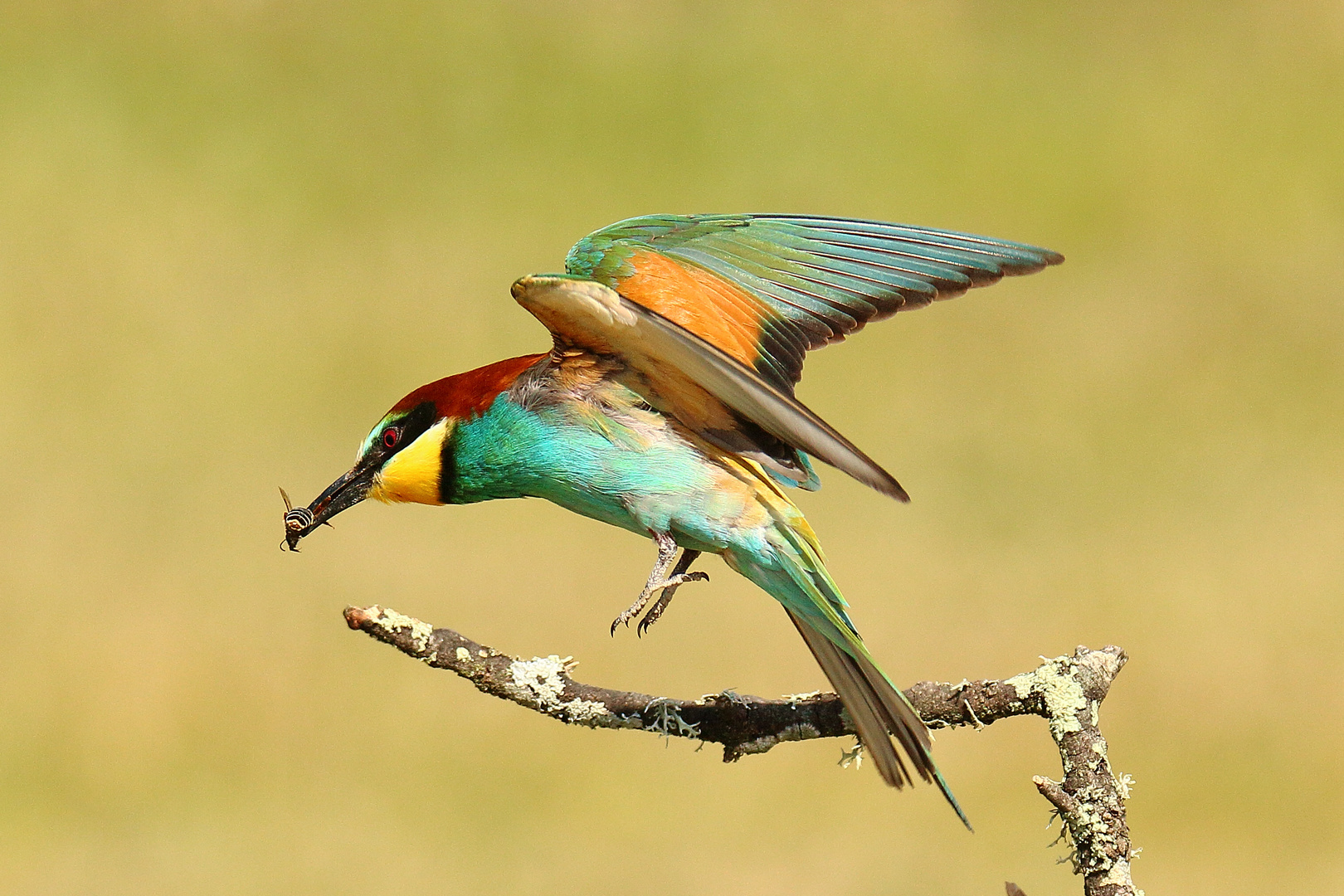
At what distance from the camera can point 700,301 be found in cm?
108

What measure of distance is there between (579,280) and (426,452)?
28 centimetres

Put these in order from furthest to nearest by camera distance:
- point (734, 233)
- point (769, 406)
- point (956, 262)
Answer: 1. point (734, 233)
2. point (956, 262)
3. point (769, 406)

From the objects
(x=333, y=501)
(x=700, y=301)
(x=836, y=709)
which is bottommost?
(x=836, y=709)

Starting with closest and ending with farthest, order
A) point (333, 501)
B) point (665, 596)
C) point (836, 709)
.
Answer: point (836, 709)
point (665, 596)
point (333, 501)

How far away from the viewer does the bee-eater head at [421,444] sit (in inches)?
42.1

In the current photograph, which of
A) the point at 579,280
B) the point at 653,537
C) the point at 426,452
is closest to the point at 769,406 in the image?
the point at 579,280

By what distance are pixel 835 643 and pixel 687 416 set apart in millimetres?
206

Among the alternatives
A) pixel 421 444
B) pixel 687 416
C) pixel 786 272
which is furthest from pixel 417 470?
pixel 786 272

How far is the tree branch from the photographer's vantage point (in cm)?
78

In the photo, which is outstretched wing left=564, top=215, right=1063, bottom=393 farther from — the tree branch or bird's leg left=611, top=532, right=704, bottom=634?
the tree branch

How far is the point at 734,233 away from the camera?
A: 47.1 inches

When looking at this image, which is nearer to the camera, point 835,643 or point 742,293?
point 835,643

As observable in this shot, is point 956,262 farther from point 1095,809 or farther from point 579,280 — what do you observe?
point 1095,809

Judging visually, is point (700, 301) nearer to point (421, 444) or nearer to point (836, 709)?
point (421, 444)
